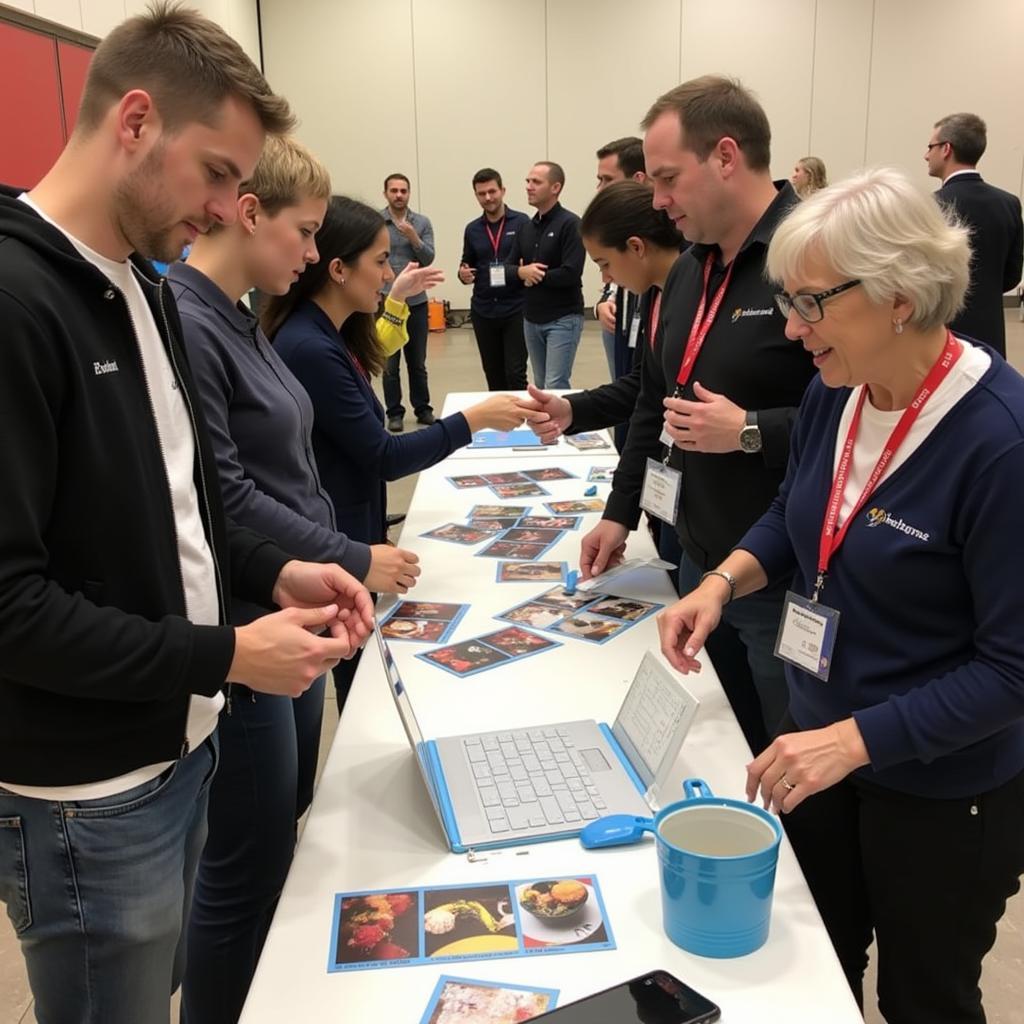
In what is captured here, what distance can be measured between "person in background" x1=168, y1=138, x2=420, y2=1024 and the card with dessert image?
9.8 inches

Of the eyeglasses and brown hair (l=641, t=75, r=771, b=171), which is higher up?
brown hair (l=641, t=75, r=771, b=171)

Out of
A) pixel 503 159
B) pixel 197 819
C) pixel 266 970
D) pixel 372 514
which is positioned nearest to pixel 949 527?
pixel 266 970

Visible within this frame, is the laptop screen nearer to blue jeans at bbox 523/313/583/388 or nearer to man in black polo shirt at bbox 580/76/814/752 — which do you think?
man in black polo shirt at bbox 580/76/814/752

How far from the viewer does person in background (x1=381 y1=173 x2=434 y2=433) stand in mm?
6664

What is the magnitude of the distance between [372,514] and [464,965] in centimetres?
143

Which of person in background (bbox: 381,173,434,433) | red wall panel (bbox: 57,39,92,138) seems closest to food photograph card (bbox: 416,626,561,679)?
person in background (bbox: 381,173,434,433)

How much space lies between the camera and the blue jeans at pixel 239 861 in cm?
145

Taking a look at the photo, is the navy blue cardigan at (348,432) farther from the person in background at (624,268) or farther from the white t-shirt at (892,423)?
the white t-shirt at (892,423)

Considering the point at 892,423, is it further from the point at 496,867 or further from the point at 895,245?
the point at 496,867

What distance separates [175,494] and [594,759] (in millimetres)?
694

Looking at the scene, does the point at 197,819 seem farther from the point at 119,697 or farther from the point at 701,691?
the point at 701,691

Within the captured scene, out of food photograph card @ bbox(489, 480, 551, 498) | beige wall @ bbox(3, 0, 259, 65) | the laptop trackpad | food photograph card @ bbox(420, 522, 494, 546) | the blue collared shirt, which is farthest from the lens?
the blue collared shirt

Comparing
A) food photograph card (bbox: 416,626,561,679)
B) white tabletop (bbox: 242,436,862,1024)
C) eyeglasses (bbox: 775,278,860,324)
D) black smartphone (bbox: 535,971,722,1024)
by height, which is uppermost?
eyeglasses (bbox: 775,278,860,324)

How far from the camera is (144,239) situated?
40.3 inches
